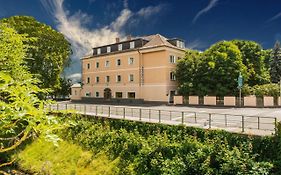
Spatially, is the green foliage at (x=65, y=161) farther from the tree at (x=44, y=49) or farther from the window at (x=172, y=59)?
the window at (x=172, y=59)

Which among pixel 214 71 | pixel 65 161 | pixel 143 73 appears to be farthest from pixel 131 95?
pixel 65 161

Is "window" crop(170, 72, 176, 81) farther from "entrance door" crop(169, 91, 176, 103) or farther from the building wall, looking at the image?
"entrance door" crop(169, 91, 176, 103)

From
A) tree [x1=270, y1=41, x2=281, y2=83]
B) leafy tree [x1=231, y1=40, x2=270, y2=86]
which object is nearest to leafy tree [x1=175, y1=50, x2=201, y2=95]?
leafy tree [x1=231, y1=40, x2=270, y2=86]

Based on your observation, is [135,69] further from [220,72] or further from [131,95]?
[220,72]

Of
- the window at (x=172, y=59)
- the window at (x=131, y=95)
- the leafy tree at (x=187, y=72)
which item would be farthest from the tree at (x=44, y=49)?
the leafy tree at (x=187, y=72)

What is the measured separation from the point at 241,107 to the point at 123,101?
18791 mm

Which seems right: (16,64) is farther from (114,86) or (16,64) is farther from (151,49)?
(114,86)

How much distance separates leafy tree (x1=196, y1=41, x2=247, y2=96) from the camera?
107ft

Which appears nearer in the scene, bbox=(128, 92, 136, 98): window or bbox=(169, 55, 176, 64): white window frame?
bbox=(169, 55, 176, 64): white window frame

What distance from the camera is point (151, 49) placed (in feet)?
126

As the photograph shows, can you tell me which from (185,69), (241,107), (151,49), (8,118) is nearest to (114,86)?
(151,49)

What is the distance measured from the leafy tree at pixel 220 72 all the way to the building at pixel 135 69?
5468 millimetres

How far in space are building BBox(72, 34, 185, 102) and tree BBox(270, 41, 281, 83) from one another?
19.8m

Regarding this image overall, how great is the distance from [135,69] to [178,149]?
2672cm
